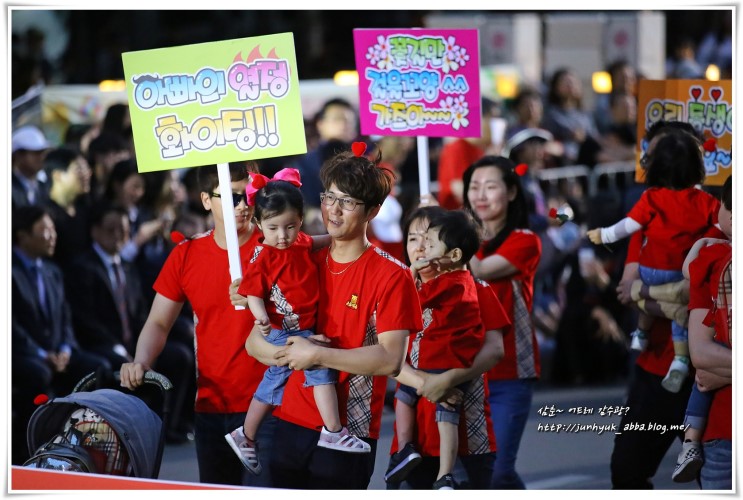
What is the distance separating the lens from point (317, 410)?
4.88 metres

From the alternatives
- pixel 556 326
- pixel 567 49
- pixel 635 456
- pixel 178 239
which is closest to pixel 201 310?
pixel 178 239

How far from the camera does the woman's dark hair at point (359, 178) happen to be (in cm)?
482

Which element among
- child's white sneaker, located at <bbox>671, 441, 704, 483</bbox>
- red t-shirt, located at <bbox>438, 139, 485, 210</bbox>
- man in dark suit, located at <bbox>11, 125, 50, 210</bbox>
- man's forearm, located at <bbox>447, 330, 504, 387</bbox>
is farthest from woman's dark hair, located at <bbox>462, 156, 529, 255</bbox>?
man in dark suit, located at <bbox>11, 125, 50, 210</bbox>

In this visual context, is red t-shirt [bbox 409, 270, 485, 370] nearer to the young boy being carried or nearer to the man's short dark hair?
the young boy being carried

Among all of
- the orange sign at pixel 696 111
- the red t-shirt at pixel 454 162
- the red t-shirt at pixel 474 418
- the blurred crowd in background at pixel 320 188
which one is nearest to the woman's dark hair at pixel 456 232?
the red t-shirt at pixel 474 418

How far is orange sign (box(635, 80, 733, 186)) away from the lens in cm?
651

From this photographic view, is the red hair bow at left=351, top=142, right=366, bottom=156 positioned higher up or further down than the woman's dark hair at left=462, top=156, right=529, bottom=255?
higher up

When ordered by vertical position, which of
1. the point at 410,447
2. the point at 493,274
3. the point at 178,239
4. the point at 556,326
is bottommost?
the point at 556,326

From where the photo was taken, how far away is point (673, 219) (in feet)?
20.2

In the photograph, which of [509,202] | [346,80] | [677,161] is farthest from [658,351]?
[346,80]

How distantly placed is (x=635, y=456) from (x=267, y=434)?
203cm

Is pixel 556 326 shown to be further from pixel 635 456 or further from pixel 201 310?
pixel 201 310

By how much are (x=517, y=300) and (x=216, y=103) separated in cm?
188

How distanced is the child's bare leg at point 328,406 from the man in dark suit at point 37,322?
11.1ft
